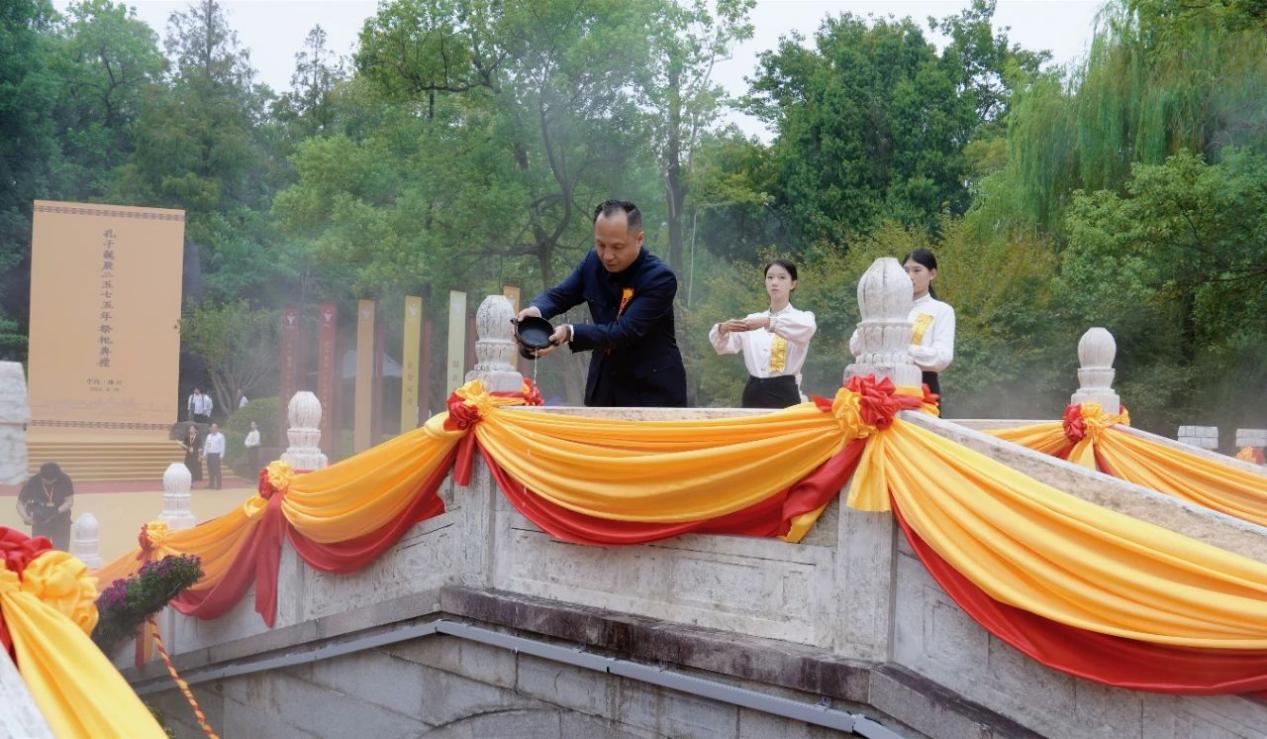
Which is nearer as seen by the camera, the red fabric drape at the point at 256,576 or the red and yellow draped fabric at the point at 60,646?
the red and yellow draped fabric at the point at 60,646

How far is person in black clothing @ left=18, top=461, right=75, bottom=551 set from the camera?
36.1 ft

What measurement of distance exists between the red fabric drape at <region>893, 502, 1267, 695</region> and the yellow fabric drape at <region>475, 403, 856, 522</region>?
2.10 feet

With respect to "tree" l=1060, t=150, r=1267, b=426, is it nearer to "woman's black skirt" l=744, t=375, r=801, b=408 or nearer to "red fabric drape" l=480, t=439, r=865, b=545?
"woman's black skirt" l=744, t=375, r=801, b=408

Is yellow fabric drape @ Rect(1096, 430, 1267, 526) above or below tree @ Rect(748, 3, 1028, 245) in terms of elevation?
below

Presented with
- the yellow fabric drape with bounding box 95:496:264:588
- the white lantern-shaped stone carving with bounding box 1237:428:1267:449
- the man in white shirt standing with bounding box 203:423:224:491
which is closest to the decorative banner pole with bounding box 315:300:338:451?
the man in white shirt standing with bounding box 203:423:224:491

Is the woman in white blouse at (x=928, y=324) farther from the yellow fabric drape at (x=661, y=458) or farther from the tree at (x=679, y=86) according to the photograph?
the tree at (x=679, y=86)

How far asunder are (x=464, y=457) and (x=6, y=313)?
2951cm

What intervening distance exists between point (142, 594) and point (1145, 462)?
5827 mm

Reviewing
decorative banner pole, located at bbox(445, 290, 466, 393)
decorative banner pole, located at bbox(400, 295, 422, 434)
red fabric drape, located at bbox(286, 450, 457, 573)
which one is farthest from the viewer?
decorative banner pole, located at bbox(400, 295, 422, 434)

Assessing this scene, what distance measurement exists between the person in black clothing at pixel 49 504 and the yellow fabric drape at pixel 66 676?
31.3ft

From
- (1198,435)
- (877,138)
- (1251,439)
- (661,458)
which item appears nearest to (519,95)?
(877,138)

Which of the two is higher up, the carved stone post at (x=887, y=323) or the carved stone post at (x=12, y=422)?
the carved stone post at (x=887, y=323)

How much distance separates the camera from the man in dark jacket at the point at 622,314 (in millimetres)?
4590

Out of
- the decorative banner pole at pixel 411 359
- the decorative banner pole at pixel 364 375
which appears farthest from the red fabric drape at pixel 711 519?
the decorative banner pole at pixel 364 375
